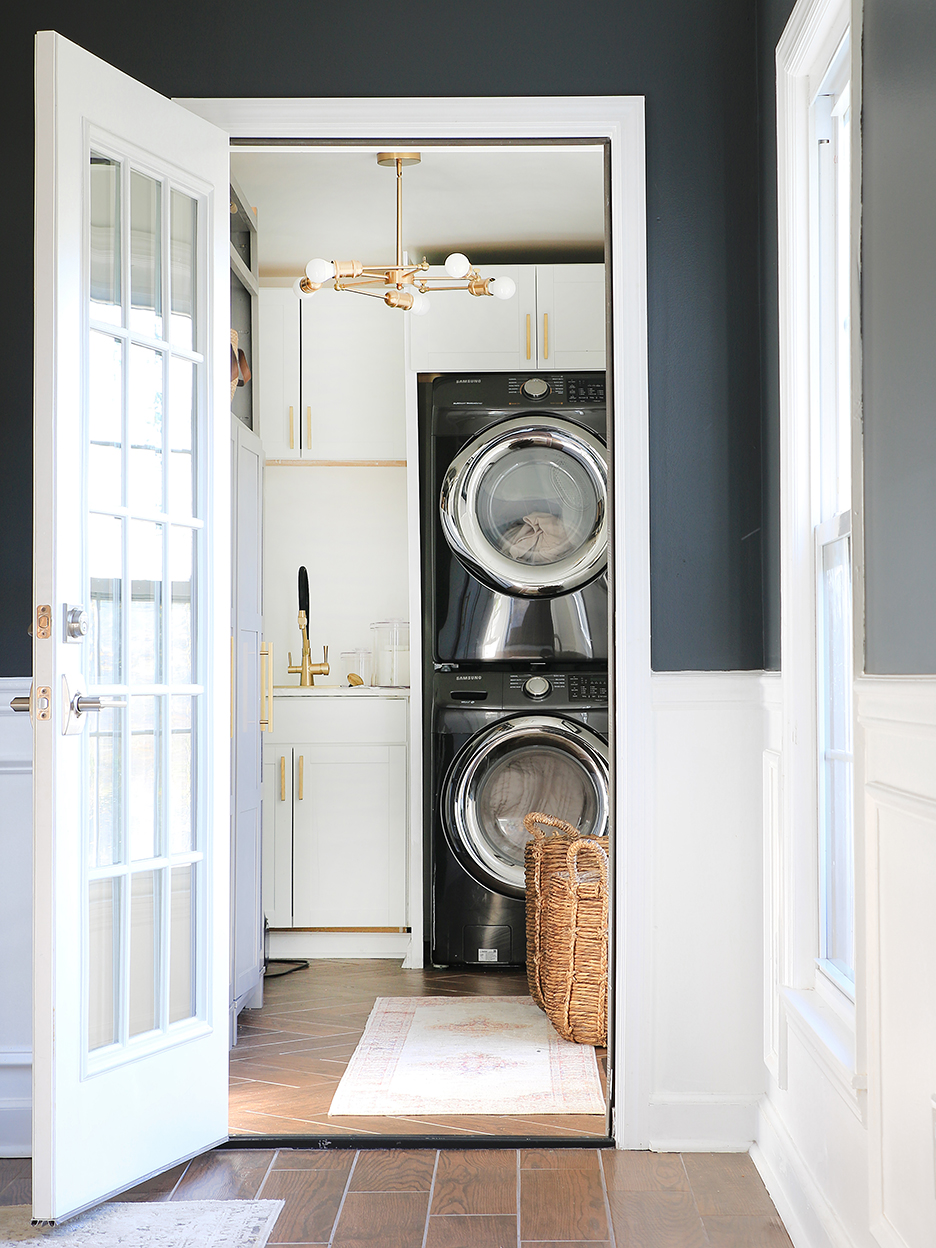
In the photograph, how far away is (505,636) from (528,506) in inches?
18.4

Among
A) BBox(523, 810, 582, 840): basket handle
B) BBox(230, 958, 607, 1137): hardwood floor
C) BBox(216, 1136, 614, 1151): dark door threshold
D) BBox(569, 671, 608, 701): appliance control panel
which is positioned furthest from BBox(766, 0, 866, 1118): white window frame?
Result: BBox(569, 671, 608, 701): appliance control panel

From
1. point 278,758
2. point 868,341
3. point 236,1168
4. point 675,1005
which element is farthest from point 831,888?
point 278,758

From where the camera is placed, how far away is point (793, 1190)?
2.07 m

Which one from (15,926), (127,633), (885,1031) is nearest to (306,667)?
(15,926)

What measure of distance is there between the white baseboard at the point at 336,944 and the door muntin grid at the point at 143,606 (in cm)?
188

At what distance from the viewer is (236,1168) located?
2289mm

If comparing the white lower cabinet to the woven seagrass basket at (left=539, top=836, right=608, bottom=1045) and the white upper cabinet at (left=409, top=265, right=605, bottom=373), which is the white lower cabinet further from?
the white upper cabinet at (left=409, top=265, right=605, bottom=373)

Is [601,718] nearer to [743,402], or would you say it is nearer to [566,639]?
[566,639]

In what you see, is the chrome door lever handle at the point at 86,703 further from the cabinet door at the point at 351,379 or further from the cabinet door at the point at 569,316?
the cabinet door at the point at 351,379

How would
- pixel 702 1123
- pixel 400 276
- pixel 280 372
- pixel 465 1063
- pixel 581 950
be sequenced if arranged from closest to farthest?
pixel 702 1123 < pixel 465 1063 < pixel 581 950 < pixel 400 276 < pixel 280 372

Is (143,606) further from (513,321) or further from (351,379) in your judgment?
(351,379)

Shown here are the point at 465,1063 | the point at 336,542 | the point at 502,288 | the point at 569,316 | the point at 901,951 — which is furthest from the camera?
the point at 336,542

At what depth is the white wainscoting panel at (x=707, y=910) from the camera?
2.41 meters

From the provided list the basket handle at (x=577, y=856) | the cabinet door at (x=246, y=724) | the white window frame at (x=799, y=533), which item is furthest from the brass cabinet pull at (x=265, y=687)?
the white window frame at (x=799, y=533)
